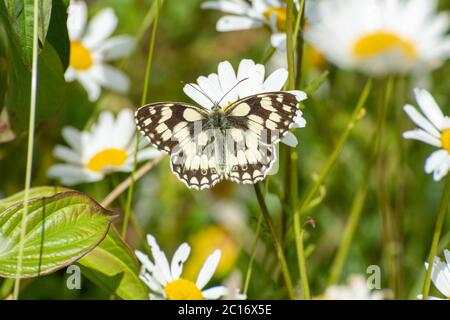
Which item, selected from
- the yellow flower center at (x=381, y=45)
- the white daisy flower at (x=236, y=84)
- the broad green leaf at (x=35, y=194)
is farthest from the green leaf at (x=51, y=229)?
the yellow flower center at (x=381, y=45)

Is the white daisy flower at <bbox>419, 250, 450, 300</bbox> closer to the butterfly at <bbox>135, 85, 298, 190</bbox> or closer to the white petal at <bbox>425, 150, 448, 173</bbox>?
the white petal at <bbox>425, 150, 448, 173</bbox>

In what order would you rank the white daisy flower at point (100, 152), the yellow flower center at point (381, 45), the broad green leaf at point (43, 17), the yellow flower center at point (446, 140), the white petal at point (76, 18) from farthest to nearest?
the yellow flower center at point (381, 45), the white petal at point (76, 18), the white daisy flower at point (100, 152), the yellow flower center at point (446, 140), the broad green leaf at point (43, 17)

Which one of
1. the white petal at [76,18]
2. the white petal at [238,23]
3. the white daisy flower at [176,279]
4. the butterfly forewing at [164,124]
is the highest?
the white petal at [76,18]

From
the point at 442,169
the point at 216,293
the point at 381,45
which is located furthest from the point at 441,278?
the point at 381,45

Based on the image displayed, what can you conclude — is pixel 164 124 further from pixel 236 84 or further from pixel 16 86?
pixel 16 86

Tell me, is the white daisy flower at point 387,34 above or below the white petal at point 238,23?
above

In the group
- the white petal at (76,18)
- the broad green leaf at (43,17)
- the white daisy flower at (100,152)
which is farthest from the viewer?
the white petal at (76,18)

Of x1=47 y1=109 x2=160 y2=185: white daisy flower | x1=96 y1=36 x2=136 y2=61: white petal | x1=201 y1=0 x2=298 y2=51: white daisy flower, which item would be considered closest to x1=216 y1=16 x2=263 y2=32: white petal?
x1=201 y1=0 x2=298 y2=51: white daisy flower

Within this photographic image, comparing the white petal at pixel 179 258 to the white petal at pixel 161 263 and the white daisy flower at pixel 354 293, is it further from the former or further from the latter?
the white daisy flower at pixel 354 293
